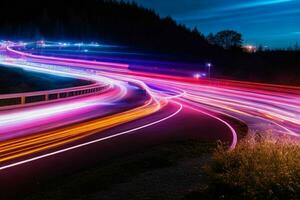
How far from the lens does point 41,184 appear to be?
411 inches

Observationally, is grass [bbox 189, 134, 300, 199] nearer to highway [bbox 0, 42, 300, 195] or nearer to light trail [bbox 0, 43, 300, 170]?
highway [bbox 0, 42, 300, 195]

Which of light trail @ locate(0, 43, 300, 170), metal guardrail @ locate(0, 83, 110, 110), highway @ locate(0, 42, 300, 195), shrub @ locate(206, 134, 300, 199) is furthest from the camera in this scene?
metal guardrail @ locate(0, 83, 110, 110)

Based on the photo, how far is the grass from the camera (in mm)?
7457

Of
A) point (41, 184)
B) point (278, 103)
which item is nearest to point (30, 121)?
point (41, 184)

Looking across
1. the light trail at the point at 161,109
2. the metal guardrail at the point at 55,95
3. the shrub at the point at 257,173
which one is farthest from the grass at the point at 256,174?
the metal guardrail at the point at 55,95

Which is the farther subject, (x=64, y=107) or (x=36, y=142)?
(x=64, y=107)

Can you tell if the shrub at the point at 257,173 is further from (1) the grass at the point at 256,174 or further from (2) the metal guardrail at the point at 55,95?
(2) the metal guardrail at the point at 55,95

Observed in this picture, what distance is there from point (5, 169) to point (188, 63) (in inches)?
4475

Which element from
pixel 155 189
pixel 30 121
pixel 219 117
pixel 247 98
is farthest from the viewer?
pixel 247 98

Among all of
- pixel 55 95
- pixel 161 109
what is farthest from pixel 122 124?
pixel 55 95

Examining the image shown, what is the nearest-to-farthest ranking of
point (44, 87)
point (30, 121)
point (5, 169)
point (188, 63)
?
point (5, 169)
point (30, 121)
point (44, 87)
point (188, 63)

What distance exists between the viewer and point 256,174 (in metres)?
8.13

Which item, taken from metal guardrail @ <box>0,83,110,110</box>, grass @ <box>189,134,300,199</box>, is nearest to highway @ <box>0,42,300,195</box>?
metal guardrail @ <box>0,83,110,110</box>

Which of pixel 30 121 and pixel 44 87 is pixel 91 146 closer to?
pixel 30 121
